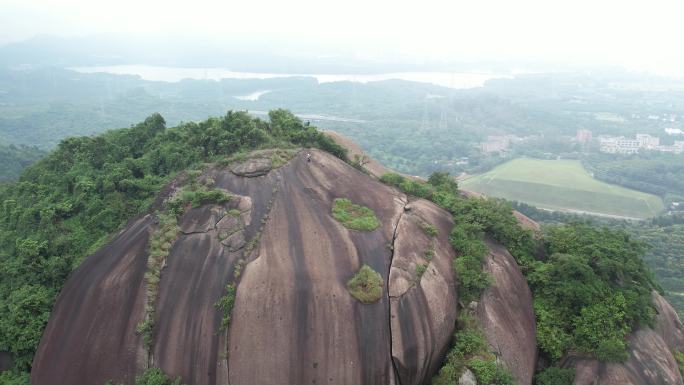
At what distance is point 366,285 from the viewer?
1362 centimetres

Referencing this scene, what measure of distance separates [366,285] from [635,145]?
108161mm

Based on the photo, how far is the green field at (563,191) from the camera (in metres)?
60.2

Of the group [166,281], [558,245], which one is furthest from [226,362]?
[558,245]

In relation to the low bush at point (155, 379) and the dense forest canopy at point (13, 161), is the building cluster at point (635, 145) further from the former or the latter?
the dense forest canopy at point (13, 161)

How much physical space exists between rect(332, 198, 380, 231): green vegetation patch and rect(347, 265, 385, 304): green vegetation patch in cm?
207

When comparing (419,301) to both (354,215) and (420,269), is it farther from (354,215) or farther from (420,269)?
(354,215)

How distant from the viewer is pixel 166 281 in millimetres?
13656

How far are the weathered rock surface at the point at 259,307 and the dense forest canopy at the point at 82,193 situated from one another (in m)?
1.48

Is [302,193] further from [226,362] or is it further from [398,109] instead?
[398,109]

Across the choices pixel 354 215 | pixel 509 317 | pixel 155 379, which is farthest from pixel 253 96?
pixel 155 379

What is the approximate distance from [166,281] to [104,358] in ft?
9.24

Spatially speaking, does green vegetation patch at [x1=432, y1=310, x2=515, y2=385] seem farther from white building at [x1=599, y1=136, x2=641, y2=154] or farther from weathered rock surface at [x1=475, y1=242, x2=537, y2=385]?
white building at [x1=599, y1=136, x2=641, y2=154]

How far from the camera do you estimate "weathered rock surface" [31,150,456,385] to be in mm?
12352

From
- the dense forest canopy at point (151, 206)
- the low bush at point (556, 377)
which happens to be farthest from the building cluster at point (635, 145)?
the low bush at point (556, 377)
